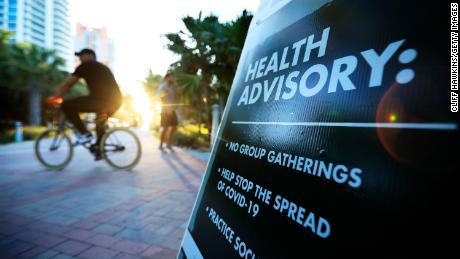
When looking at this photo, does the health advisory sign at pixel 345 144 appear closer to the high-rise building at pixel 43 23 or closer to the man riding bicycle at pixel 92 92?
the man riding bicycle at pixel 92 92

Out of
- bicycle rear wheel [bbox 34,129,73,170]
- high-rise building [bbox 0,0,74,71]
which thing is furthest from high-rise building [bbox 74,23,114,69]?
bicycle rear wheel [bbox 34,129,73,170]

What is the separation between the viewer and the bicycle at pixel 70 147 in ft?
16.8

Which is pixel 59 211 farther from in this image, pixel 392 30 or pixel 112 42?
pixel 112 42

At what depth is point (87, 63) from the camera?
4.59 meters

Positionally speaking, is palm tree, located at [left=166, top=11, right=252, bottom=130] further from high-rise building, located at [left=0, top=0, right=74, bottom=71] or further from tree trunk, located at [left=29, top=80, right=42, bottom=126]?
high-rise building, located at [left=0, top=0, right=74, bottom=71]

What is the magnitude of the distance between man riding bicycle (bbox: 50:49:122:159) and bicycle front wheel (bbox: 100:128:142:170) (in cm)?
38

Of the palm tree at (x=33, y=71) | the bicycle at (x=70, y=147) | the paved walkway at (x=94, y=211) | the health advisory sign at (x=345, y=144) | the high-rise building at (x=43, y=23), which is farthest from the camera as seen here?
the high-rise building at (x=43, y=23)

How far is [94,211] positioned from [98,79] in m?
2.42

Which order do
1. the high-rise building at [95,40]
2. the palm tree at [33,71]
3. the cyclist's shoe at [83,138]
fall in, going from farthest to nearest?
the high-rise building at [95,40]
the palm tree at [33,71]
the cyclist's shoe at [83,138]

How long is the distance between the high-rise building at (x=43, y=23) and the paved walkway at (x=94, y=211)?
63526 mm

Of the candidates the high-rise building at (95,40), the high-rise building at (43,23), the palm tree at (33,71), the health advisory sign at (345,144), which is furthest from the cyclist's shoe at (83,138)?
the high-rise building at (95,40)

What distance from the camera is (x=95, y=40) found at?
143 m

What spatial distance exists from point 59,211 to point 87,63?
2.50 m

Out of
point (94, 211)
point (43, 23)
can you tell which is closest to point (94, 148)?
point (94, 211)
